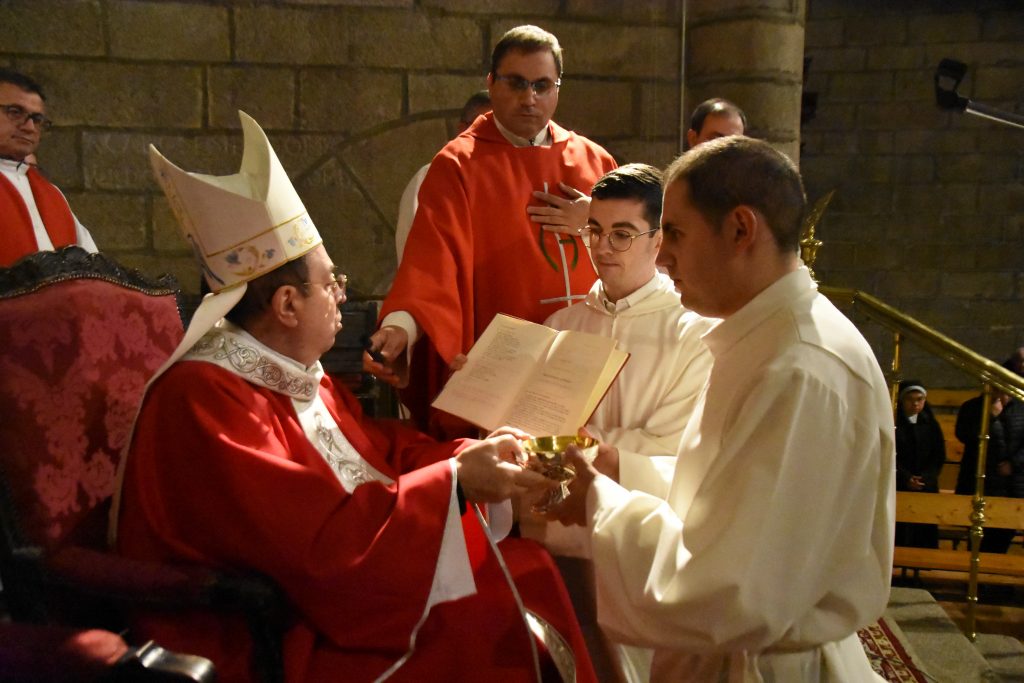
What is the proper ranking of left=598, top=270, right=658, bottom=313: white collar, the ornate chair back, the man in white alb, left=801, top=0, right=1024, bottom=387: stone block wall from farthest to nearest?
1. left=801, top=0, right=1024, bottom=387: stone block wall
2. left=598, top=270, right=658, bottom=313: white collar
3. the ornate chair back
4. the man in white alb

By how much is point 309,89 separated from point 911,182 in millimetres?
6294

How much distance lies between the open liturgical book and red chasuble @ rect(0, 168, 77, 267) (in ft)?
7.90

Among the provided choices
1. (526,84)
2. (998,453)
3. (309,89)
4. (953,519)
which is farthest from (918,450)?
(309,89)

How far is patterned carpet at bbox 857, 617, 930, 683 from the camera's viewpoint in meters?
3.21

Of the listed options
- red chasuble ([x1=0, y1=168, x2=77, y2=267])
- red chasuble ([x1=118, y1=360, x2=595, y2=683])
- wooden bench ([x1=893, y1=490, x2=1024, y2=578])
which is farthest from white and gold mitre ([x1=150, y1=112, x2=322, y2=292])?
wooden bench ([x1=893, y1=490, x2=1024, y2=578])

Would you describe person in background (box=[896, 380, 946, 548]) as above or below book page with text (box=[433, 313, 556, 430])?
below

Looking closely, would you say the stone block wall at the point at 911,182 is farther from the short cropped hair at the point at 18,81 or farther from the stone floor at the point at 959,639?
the short cropped hair at the point at 18,81

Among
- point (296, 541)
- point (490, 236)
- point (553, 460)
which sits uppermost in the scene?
point (490, 236)

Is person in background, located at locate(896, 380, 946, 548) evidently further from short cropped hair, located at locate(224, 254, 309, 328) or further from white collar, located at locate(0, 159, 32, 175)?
white collar, located at locate(0, 159, 32, 175)

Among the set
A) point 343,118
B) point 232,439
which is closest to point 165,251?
point 343,118

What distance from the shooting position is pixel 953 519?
4387 millimetres

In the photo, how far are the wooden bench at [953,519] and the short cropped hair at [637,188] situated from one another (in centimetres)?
285

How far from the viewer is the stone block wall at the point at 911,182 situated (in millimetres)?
8430

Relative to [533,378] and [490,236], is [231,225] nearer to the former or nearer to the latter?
[533,378]
